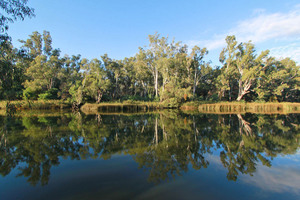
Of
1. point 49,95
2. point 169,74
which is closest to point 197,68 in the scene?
point 169,74

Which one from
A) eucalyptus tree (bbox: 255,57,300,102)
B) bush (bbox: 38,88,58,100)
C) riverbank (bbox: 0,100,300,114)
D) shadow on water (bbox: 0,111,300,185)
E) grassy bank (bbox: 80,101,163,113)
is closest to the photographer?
shadow on water (bbox: 0,111,300,185)

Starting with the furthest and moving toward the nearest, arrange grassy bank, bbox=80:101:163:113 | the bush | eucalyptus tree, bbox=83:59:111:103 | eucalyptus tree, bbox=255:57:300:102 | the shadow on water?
eucalyptus tree, bbox=255:57:300:102 → the bush → eucalyptus tree, bbox=83:59:111:103 → grassy bank, bbox=80:101:163:113 → the shadow on water

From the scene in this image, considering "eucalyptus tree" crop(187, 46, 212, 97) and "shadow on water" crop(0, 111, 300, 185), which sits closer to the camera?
"shadow on water" crop(0, 111, 300, 185)

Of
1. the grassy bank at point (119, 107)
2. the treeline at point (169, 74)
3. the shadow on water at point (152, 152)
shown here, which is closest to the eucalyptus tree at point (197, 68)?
the treeline at point (169, 74)

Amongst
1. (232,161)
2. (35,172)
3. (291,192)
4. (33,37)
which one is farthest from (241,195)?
(33,37)

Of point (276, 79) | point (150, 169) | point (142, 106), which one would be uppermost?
point (276, 79)

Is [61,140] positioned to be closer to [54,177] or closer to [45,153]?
[45,153]

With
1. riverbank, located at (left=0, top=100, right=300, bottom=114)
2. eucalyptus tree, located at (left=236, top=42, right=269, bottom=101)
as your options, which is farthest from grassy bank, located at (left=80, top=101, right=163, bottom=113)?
eucalyptus tree, located at (left=236, top=42, right=269, bottom=101)

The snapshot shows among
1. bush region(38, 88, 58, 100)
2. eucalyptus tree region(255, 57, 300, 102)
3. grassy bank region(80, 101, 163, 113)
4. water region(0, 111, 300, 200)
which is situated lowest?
water region(0, 111, 300, 200)

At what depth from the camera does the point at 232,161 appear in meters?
5.28

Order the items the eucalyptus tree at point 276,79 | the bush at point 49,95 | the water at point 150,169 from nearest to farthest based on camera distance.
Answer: the water at point 150,169 < the bush at point 49,95 < the eucalyptus tree at point 276,79

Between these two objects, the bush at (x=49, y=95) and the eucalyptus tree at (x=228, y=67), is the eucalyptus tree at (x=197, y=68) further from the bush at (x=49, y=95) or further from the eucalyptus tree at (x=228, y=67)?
the bush at (x=49, y=95)

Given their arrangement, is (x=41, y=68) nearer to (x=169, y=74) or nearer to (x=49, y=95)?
(x=49, y=95)

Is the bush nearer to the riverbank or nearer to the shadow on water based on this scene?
the riverbank
